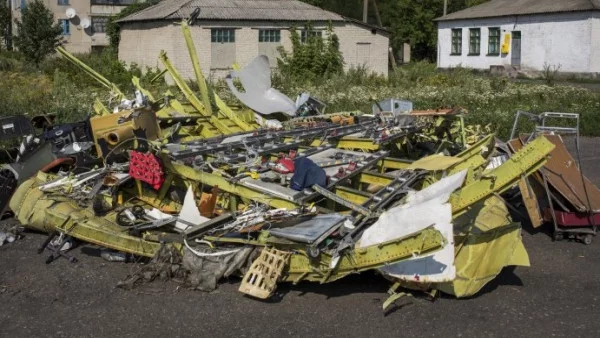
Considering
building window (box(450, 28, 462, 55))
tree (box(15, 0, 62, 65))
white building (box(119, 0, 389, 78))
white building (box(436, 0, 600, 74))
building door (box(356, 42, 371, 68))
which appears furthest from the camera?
building window (box(450, 28, 462, 55))

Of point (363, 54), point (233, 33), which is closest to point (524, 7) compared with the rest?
point (363, 54)

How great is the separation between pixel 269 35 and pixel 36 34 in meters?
15.4

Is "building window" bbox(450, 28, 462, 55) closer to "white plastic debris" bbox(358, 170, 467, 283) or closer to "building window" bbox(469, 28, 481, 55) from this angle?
"building window" bbox(469, 28, 481, 55)

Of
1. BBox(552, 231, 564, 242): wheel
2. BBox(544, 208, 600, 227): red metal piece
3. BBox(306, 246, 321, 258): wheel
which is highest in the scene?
BBox(306, 246, 321, 258): wheel

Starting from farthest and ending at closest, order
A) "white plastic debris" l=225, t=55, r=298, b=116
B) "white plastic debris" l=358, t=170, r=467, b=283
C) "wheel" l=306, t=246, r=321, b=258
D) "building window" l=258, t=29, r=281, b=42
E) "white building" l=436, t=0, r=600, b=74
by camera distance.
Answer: "white building" l=436, t=0, r=600, b=74 < "building window" l=258, t=29, r=281, b=42 < "white plastic debris" l=225, t=55, r=298, b=116 < "wheel" l=306, t=246, r=321, b=258 < "white plastic debris" l=358, t=170, r=467, b=283

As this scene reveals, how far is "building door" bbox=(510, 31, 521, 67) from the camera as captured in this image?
36.5 m

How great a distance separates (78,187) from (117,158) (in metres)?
0.56

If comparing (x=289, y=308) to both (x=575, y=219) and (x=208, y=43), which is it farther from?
(x=208, y=43)

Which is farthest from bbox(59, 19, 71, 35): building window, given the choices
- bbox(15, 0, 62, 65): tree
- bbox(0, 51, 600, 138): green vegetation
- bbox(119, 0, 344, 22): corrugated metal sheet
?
bbox(0, 51, 600, 138): green vegetation

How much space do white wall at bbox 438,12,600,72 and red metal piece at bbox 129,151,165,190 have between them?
30087 millimetres

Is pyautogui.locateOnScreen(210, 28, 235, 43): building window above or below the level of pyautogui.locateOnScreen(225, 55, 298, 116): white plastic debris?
above

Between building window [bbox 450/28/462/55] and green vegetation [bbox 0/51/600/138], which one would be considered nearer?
green vegetation [bbox 0/51/600/138]

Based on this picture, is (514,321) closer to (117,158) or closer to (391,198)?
(391,198)

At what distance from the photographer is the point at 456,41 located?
133ft
